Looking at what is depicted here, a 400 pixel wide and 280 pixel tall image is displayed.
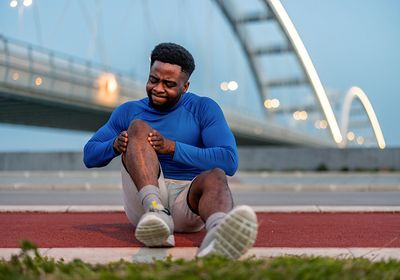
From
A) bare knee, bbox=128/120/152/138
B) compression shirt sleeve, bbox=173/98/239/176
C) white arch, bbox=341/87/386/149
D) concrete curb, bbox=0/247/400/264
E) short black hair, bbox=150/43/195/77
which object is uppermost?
short black hair, bbox=150/43/195/77

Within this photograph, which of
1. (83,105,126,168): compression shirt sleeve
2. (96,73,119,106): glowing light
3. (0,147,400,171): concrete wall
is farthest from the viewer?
(96,73,119,106): glowing light

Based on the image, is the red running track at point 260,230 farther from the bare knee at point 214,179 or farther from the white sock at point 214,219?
the white sock at point 214,219

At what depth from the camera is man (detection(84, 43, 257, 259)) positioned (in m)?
4.12

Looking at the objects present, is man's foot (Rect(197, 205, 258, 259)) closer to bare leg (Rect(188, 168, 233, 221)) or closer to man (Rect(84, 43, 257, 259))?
man (Rect(84, 43, 257, 259))

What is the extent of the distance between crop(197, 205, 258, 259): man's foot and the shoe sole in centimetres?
46

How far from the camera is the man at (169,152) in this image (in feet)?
13.5

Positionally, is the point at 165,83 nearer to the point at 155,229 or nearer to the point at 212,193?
the point at 212,193

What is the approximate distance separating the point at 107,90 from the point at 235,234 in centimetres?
2864

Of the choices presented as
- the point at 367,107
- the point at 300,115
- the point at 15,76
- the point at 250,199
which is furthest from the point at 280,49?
the point at 250,199

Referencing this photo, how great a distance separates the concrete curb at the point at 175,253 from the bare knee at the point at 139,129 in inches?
24.5

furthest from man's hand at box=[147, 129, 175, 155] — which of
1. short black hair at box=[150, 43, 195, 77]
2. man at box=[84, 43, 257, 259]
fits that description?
short black hair at box=[150, 43, 195, 77]

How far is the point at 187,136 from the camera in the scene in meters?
4.60

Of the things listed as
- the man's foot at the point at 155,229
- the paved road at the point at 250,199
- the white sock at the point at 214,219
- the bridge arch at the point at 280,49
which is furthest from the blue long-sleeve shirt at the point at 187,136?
the bridge arch at the point at 280,49

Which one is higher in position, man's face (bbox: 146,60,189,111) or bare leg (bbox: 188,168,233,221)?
man's face (bbox: 146,60,189,111)
